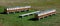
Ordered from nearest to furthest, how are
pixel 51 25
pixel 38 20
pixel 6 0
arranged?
pixel 51 25
pixel 38 20
pixel 6 0

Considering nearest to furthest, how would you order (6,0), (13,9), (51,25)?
(51,25), (13,9), (6,0)

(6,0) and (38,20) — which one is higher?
(6,0)

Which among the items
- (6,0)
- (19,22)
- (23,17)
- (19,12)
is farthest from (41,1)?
(19,22)

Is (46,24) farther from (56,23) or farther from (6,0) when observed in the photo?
(6,0)

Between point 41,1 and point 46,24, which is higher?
point 41,1

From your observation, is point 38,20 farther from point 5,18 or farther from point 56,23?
point 5,18

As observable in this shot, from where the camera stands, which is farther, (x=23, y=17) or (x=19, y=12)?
(x=19, y=12)

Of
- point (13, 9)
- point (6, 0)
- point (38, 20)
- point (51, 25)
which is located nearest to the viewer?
point (51, 25)

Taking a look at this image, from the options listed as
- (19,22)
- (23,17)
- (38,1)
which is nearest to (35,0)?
(38,1)

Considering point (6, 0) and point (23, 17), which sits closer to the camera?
point (23, 17)
